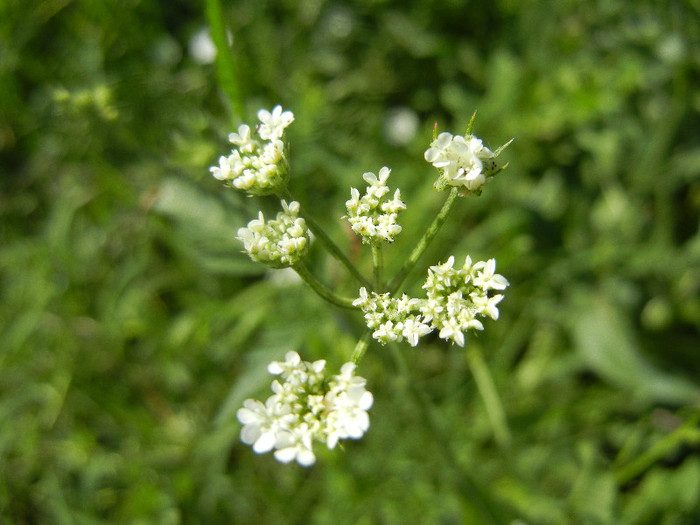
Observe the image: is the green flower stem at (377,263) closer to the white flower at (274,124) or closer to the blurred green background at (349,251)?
the white flower at (274,124)

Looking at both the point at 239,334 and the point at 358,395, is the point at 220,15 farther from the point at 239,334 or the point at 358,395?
the point at 239,334

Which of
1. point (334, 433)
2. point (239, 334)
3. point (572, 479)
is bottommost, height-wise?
point (334, 433)

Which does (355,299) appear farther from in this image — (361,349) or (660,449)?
(660,449)

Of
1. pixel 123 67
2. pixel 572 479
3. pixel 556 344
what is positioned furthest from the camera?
pixel 123 67

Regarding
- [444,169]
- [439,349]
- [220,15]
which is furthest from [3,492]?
[444,169]

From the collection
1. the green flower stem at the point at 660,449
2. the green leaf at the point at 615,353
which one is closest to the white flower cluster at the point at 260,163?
the green flower stem at the point at 660,449

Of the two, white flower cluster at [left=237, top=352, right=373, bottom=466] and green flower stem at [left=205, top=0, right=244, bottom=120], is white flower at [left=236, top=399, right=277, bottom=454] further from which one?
green flower stem at [left=205, top=0, right=244, bottom=120]
